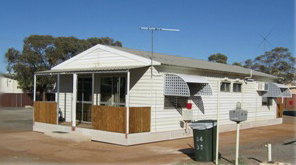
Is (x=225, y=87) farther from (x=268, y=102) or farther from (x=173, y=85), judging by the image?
(x=268, y=102)

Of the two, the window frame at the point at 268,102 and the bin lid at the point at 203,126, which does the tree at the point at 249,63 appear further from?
the bin lid at the point at 203,126

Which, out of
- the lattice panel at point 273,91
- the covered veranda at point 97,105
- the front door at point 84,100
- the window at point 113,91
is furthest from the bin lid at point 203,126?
the lattice panel at point 273,91

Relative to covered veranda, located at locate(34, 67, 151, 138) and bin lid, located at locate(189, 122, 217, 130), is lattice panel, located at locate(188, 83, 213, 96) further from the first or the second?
bin lid, located at locate(189, 122, 217, 130)

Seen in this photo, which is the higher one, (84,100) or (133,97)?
(133,97)

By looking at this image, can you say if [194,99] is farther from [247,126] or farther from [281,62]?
[281,62]

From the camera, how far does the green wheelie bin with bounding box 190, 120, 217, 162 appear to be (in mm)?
8523

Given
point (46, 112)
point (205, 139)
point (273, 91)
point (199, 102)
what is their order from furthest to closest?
point (273, 91)
point (46, 112)
point (199, 102)
point (205, 139)

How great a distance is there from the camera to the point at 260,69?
172 feet

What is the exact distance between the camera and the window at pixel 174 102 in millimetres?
13160

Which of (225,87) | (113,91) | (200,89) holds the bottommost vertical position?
(113,91)

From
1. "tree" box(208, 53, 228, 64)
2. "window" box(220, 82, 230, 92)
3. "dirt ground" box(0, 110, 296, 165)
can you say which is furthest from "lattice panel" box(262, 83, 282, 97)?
"tree" box(208, 53, 228, 64)

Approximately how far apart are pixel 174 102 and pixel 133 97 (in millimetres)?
1789

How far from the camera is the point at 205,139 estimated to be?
27.9 feet

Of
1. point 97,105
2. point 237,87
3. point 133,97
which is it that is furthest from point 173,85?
point 237,87
